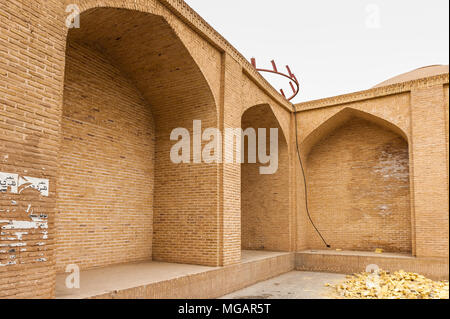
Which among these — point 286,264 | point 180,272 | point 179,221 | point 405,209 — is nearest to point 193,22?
point 179,221

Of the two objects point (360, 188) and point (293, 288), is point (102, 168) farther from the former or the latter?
point (360, 188)

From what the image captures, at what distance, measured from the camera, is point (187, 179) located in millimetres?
7410

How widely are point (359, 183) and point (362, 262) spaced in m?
2.36

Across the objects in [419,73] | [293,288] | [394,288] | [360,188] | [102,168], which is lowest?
[293,288]

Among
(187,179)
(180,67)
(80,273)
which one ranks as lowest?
(80,273)

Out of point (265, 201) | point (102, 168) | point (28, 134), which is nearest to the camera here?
point (28, 134)

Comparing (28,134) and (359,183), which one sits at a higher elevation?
(28,134)

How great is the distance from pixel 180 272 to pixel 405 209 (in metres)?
6.70

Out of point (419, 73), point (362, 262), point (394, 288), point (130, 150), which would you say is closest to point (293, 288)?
point (394, 288)

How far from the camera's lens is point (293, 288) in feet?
24.9

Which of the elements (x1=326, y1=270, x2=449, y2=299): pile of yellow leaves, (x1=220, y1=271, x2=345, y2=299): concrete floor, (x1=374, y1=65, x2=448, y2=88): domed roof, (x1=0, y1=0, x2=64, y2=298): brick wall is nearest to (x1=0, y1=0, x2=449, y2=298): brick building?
(x1=0, y1=0, x2=64, y2=298): brick wall

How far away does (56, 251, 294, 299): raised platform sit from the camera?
464cm

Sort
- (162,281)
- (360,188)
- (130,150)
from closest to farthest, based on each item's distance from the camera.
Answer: (162,281) < (130,150) < (360,188)
